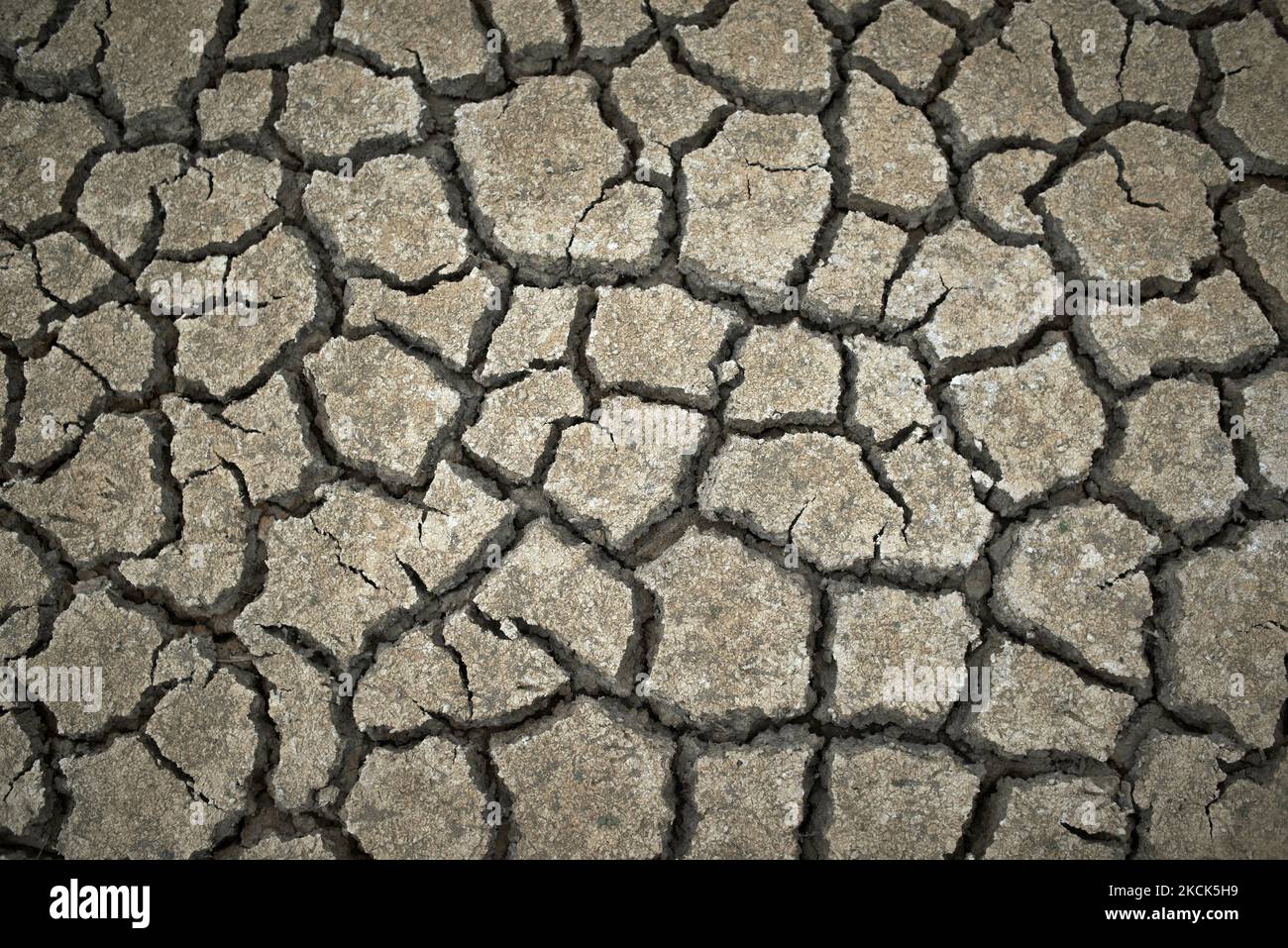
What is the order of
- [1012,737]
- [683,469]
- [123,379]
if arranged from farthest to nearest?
[123,379] → [683,469] → [1012,737]

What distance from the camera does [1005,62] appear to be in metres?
2.48

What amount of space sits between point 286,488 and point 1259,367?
88.4 inches

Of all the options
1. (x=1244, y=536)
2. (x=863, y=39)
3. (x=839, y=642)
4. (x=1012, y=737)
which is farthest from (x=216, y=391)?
(x=1244, y=536)

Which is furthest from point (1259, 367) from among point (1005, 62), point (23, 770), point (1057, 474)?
point (23, 770)

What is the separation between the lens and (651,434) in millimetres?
2277

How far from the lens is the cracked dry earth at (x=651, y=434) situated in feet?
6.97

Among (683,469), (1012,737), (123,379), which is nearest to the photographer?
(1012,737)

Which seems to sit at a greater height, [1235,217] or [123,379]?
[1235,217]

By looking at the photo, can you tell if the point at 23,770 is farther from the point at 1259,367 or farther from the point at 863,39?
the point at 1259,367

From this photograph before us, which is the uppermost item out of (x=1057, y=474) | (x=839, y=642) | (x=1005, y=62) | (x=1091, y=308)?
(x=1005, y=62)

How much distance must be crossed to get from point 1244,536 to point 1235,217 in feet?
2.52

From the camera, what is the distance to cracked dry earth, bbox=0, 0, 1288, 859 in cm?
212

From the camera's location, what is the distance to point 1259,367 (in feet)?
7.42

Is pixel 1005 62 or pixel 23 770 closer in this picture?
pixel 23 770
